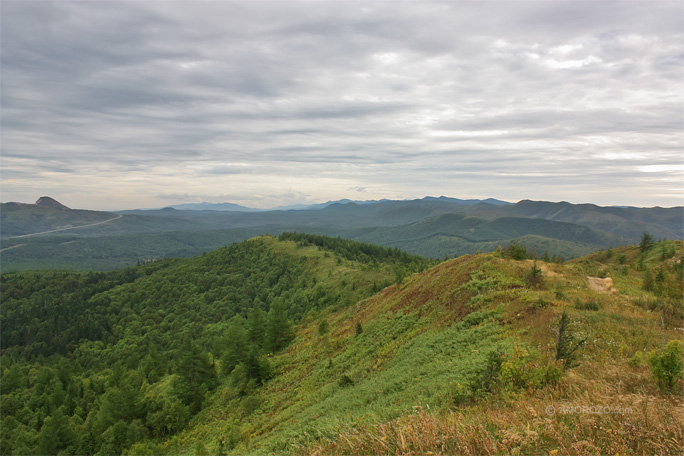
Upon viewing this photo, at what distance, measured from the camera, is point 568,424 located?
7629 millimetres

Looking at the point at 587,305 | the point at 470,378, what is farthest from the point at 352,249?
the point at 470,378

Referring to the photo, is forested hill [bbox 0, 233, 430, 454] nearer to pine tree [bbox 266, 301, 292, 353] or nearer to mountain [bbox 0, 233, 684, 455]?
pine tree [bbox 266, 301, 292, 353]

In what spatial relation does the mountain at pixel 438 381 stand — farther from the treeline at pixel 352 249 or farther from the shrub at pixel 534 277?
the treeline at pixel 352 249

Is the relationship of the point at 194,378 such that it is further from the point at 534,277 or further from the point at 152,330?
the point at 152,330

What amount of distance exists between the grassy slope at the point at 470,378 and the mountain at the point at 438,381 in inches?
3.0

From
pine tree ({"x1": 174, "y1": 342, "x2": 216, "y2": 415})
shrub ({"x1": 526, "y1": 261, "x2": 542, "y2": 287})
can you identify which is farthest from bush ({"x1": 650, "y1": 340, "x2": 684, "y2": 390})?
pine tree ({"x1": 174, "y1": 342, "x2": 216, "y2": 415})

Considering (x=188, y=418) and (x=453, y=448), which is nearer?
(x=453, y=448)

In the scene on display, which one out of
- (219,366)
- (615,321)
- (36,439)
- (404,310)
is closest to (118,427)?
(219,366)

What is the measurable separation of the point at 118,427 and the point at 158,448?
931cm

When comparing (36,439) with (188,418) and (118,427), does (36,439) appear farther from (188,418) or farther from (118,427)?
(188,418)

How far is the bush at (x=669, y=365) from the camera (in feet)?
27.7

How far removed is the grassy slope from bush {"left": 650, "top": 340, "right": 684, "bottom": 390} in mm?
443

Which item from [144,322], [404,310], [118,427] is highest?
[404,310]

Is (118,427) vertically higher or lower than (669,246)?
lower
